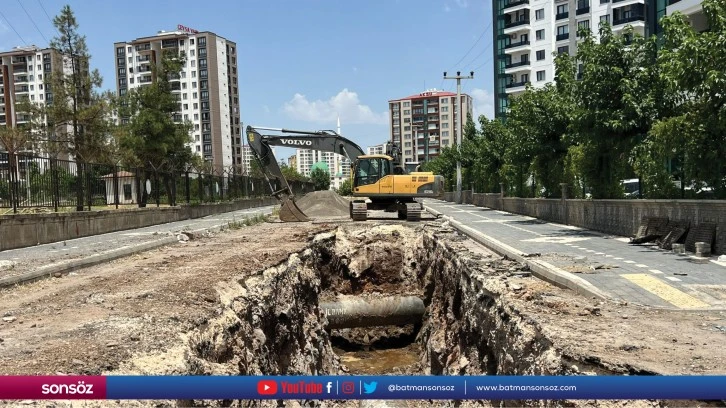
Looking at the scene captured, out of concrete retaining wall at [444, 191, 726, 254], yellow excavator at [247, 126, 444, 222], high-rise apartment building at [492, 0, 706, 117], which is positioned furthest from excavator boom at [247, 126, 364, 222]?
high-rise apartment building at [492, 0, 706, 117]

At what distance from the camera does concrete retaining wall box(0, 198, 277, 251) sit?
46.5 ft

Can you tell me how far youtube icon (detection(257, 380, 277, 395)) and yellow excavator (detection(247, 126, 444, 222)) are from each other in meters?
17.6

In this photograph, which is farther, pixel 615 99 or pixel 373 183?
pixel 373 183

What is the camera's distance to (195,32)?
10325 centimetres

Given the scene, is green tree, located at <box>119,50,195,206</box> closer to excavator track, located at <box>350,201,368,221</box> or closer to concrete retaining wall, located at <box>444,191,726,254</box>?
excavator track, located at <box>350,201,368,221</box>

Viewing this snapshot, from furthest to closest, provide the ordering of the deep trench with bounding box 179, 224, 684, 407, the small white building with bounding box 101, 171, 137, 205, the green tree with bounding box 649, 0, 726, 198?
1. the small white building with bounding box 101, 171, 137, 205
2. the green tree with bounding box 649, 0, 726, 198
3. the deep trench with bounding box 179, 224, 684, 407

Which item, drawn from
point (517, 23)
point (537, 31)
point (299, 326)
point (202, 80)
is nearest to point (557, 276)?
point (299, 326)

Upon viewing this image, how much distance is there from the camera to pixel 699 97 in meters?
11.3

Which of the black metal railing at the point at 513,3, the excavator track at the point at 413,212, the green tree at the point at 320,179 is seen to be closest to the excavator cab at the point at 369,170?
the excavator track at the point at 413,212

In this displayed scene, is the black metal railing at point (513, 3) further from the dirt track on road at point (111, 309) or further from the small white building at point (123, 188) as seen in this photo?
the dirt track on road at point (111, 309)

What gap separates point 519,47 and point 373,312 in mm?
60832

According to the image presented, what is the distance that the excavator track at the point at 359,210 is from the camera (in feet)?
65.6

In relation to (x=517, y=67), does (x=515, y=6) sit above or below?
above

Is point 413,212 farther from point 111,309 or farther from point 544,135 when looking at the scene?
point 111,309
